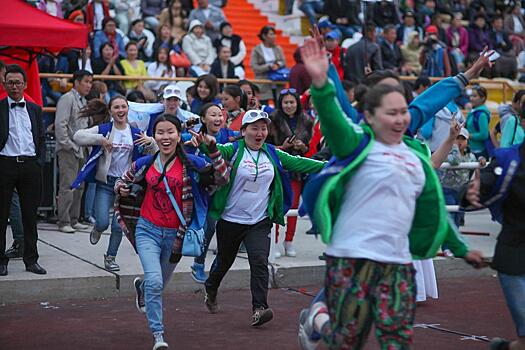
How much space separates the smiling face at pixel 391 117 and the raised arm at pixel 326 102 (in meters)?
0.17

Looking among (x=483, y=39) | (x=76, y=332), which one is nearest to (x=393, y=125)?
(x=76, y=332)

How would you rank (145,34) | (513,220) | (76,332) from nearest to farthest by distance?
1. (513,220)
2. (76,332)
3. (145,34)

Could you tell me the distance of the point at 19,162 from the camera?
33.5 ft

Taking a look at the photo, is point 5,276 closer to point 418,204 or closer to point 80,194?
point 80,194

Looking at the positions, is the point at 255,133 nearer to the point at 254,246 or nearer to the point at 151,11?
the point at 254,246

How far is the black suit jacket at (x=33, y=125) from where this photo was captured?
33.3 feet

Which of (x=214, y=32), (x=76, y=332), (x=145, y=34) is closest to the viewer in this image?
(x=76, y=332)

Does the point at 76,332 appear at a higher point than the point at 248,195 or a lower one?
lower

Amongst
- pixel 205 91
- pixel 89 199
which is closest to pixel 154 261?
pixel 205 91

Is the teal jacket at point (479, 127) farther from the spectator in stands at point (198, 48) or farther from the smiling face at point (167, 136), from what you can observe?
the smiling face at point (167, 136)

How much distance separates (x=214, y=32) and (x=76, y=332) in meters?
12.7

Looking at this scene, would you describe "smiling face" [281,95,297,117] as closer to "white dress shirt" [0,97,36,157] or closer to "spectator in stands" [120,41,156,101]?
"white dress shirt" [0,97,36,157]

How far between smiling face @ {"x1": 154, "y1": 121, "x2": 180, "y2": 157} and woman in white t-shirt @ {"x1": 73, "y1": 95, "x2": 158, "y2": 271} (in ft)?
8.39

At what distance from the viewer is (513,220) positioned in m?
6.53
